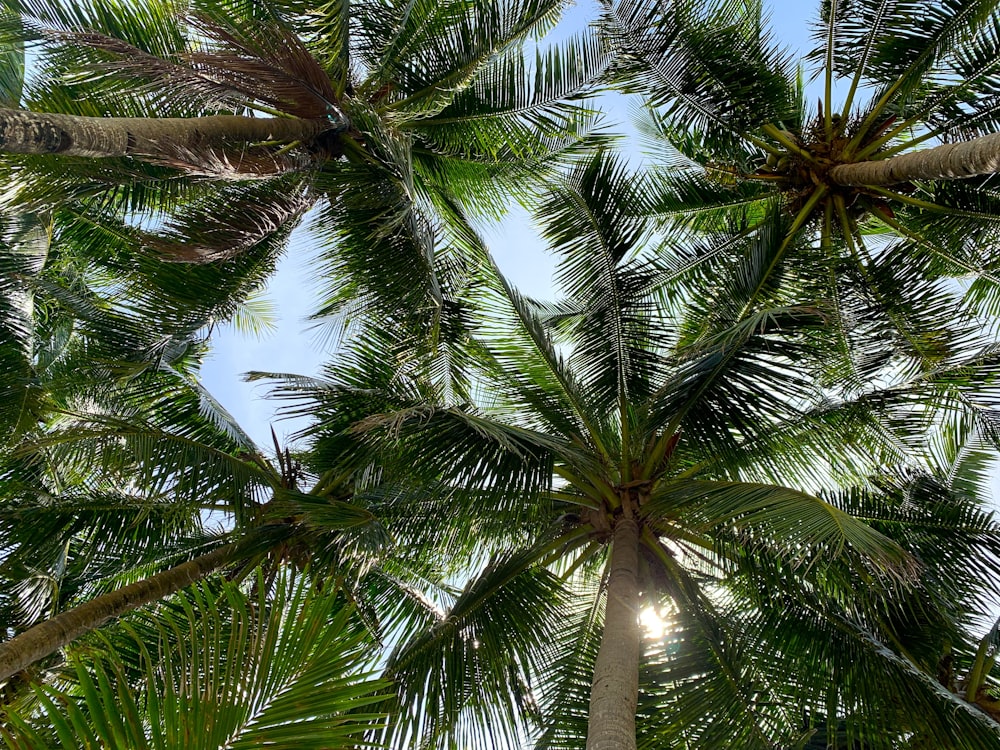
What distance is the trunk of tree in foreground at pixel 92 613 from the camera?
15.3 feet

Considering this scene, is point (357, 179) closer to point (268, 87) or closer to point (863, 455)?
point (268, 87)

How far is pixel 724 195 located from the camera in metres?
8.84

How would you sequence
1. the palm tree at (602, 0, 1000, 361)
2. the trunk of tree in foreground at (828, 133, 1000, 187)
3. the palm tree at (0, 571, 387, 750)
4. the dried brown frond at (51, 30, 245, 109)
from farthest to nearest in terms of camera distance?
the palm tree at (602, 0, 1000, 361) → the dried brown frond at (51, 30, 245, 109) → the trunk of tree in foreground at (828, 133, 1000, 187) → the palm tree at (0, 571, 387, 750)

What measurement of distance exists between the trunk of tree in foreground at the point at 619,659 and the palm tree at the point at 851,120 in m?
3.08

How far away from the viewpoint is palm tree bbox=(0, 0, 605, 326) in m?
5.36

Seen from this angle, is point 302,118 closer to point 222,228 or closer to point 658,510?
point 222,228

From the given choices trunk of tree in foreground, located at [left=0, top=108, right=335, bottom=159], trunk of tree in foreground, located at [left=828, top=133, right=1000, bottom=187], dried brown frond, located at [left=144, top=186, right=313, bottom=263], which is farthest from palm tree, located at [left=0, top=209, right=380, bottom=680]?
trunk of tree in foreground, located at [left=828, top=133, right=1000, bottom=187]

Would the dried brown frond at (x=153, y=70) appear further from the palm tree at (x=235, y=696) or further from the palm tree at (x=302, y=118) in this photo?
the palm tree at (x=235, y=696)

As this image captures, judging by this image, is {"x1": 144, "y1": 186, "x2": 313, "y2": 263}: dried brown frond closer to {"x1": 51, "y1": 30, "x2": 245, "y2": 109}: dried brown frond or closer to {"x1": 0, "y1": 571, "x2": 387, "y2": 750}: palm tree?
{"x1": 51, "y1": 30, "x2": 245, "y2": 109}: dried brown frond

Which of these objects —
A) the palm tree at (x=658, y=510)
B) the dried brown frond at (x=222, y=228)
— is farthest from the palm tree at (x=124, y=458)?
the palm tree at (x=658, y=510)

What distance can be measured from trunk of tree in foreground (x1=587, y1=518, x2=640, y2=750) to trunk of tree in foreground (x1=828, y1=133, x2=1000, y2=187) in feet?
11.0

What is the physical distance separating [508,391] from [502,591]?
5.71ft

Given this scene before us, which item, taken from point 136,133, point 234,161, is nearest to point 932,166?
point 234,161

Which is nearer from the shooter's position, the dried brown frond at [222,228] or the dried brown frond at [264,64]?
the dried brown frond at [264,64]
